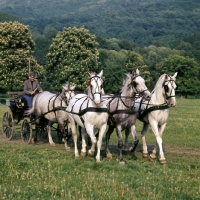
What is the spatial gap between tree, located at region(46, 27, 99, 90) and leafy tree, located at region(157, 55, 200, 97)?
2692cm

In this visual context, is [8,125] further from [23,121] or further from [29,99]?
[29,99]

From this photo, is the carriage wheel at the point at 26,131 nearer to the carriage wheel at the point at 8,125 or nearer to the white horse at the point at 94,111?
the carriage wheel at the point at 8,125

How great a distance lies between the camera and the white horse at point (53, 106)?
51.6ft

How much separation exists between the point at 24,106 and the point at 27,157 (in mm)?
4975

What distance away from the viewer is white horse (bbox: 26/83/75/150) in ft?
51.6

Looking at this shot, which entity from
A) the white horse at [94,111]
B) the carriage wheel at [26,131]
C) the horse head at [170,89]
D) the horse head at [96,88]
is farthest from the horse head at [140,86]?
the carriage wheel at [26,131]

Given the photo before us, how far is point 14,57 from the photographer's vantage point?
168ft

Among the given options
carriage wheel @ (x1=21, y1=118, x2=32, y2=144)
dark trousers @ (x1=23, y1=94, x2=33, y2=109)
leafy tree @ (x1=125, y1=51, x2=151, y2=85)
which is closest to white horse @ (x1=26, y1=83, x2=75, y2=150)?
dark trousers @ (x1=23, y1=94, x2=33, y2=109)

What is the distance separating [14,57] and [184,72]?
1624 inches

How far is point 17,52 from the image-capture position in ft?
170

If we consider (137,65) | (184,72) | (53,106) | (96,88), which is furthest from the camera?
(184,72)

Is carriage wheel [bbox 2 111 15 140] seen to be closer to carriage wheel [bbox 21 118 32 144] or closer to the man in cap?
carriage wheel [bbox 21 118 32 144]

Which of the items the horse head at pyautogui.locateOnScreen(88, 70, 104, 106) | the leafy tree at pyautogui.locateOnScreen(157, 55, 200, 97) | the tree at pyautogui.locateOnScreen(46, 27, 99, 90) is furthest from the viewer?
the leafy tree at pyautogui.locateOnScreen(157, 55, 200, 97)

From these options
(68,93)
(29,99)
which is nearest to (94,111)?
(68,93)
